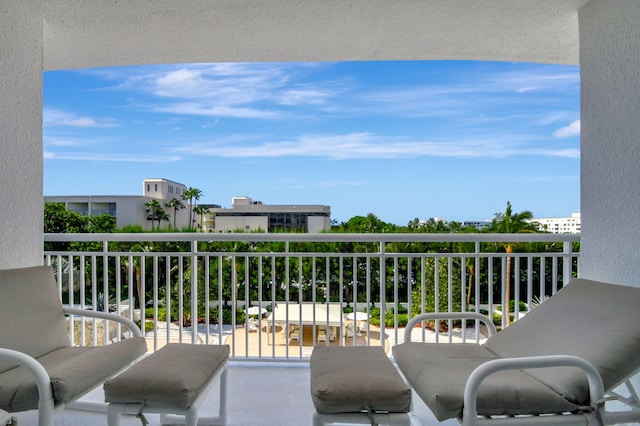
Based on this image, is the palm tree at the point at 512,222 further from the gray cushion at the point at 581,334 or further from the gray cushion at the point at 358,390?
the gray cushion at the point at 358,390

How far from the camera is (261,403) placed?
288 cm

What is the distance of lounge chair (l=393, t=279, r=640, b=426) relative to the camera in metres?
1.75

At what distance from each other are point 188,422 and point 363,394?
2.49ft

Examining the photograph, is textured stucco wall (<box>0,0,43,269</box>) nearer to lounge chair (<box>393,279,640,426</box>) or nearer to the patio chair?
the patio chair

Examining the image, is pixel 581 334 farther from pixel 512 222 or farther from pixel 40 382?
pixel 512 222

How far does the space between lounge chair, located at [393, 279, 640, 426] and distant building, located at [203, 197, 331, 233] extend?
113 ft

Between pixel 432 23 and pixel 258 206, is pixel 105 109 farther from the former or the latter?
pixel 432 23

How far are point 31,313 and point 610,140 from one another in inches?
135

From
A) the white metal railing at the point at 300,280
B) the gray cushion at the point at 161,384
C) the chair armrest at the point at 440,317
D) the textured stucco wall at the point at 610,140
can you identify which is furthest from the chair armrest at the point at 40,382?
the textured stucco wall at the point at 610,140

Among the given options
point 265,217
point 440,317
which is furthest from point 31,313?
point 265,217

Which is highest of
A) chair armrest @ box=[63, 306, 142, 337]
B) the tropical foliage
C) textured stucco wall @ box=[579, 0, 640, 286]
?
textured stucco wall @ box=[579, 0, 640, 286]

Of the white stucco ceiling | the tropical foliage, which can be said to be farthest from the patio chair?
the tropical foliage

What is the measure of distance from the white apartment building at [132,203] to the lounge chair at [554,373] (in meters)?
47.6

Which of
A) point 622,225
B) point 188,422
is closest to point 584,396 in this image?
point 622,225
